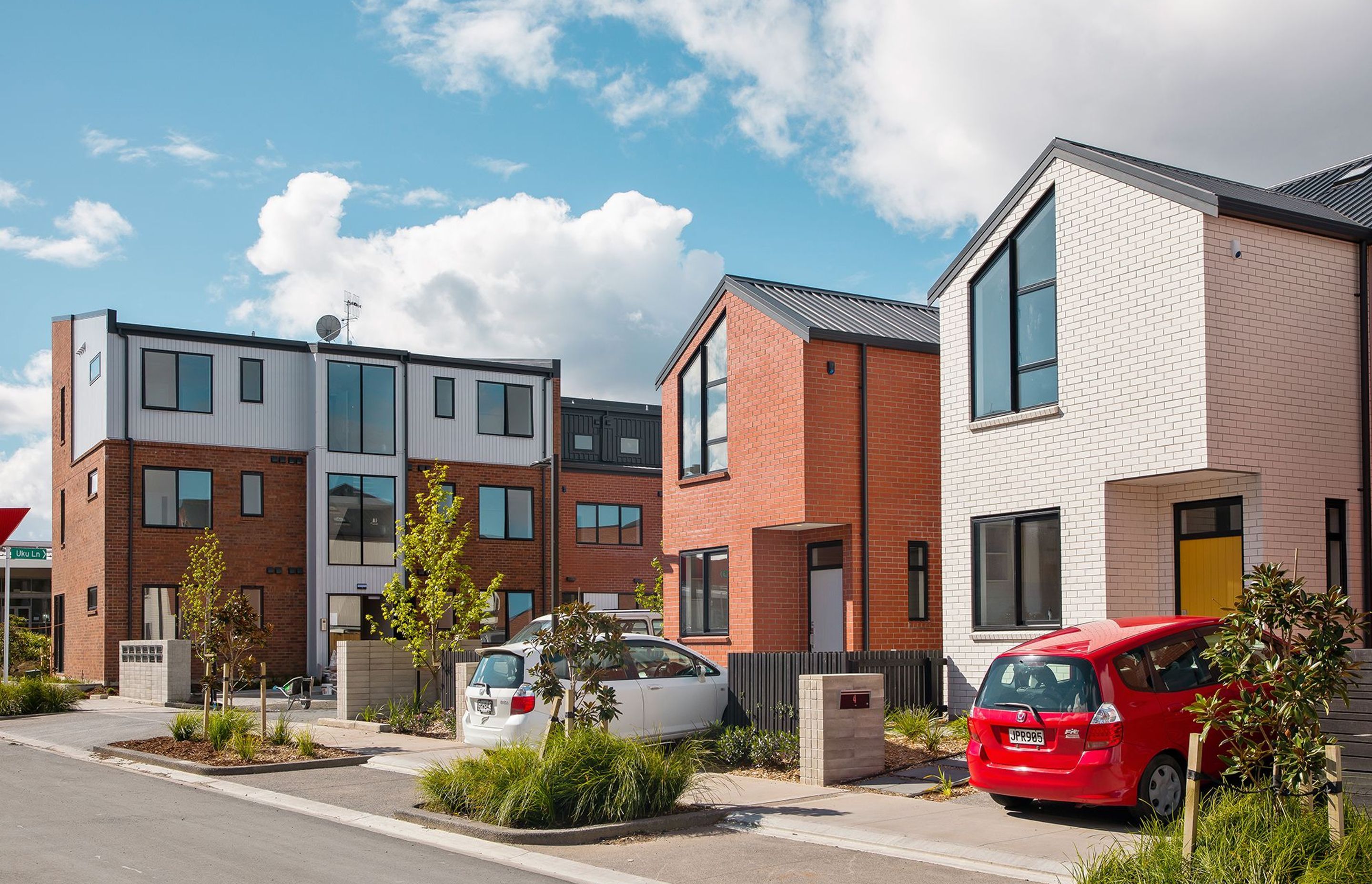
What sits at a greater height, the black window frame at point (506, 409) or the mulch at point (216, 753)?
the black window frame at point (506, 409)

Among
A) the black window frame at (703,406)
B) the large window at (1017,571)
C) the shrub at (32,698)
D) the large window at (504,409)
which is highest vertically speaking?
the large window at (504,409)

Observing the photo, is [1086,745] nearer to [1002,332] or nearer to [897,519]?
[1002,332]

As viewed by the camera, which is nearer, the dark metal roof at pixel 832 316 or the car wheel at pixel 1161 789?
the car wheel at pixel 1161 789

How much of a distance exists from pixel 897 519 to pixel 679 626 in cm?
465

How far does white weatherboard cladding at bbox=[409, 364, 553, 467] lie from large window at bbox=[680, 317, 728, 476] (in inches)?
619

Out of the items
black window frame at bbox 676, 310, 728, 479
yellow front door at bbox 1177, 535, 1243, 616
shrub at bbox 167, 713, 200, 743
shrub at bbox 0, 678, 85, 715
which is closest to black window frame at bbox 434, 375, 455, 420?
shrub at bbox 0, 678, 85, 715

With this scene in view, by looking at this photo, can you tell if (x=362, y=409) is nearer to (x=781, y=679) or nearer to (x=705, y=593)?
(x=705, y=593)

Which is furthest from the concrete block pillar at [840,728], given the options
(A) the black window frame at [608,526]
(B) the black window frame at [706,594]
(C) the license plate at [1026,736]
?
(A) the black window frame at [608,526]

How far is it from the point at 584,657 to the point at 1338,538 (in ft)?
28.5

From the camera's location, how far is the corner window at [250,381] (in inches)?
1372

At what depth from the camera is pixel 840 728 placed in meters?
13.7

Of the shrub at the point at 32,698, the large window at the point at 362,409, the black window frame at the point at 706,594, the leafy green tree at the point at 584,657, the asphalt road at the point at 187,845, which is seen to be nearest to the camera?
the asphalt road at the point at 187,845

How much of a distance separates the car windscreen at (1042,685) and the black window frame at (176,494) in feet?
84.1

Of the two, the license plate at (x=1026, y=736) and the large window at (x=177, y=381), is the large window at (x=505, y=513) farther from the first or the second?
the license plate at (x=1026, y=736)
